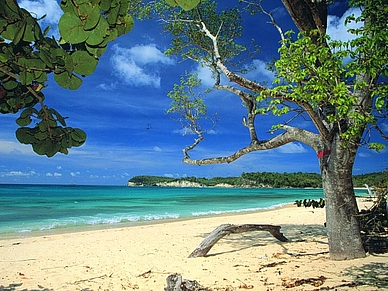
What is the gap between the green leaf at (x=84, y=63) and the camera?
1.12 metres

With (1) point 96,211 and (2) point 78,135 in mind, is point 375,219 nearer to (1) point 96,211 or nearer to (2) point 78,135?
(2) point 78,135

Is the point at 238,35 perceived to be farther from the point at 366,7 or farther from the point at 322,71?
the point at 322,71

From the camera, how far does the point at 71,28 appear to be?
0.95m

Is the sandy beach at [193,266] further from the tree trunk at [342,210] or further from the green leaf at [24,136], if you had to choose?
the green leaf at [24,136]

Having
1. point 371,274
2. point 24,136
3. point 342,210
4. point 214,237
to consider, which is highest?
point 24,136

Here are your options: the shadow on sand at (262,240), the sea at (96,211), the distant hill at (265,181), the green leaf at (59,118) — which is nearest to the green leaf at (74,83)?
the green leaf at (59,118)

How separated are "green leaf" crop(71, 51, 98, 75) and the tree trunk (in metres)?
6.04

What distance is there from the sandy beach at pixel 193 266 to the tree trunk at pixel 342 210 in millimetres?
251

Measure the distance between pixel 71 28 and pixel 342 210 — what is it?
660 centimetres

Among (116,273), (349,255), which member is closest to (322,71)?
(349,255)

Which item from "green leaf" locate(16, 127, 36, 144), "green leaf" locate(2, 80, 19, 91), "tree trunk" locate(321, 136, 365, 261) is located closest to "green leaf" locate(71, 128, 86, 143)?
"green leaf" locate(16, 127, 36, 144)

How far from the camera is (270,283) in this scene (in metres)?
5.34

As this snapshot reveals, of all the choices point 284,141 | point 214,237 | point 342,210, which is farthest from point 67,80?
point 214,237

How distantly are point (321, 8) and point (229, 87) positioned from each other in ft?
9.72
